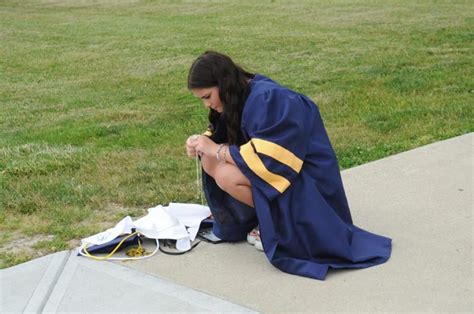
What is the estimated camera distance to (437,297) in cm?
321

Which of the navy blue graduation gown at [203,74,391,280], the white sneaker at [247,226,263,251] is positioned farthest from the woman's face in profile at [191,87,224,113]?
the white sneaker at [247,226,263,251]

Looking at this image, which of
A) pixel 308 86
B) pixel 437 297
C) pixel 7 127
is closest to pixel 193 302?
pixel 437 297

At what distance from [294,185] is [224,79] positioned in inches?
24.0

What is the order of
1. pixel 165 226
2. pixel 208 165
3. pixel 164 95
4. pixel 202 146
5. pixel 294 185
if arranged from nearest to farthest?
1. pixel 294 185
2. pixel 202 146
3. pixel 208 165
4. pixel 165 226
5. pixel 164 95

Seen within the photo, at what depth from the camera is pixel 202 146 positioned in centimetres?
371

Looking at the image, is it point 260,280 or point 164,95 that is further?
point 164,95

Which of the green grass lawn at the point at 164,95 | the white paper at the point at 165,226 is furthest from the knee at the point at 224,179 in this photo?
the green grass lawn at the point at 164,95

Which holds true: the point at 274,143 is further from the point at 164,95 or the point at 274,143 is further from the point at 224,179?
the point at 164,95

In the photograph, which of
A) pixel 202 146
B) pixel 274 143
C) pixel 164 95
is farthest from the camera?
pixel 164 95

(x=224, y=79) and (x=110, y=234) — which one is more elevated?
(x=224, y=79)

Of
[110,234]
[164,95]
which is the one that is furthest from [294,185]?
[164,95]

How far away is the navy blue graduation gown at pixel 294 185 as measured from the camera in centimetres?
349

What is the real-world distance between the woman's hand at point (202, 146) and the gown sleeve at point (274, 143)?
18 cm

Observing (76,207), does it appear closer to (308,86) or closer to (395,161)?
(395,161)
